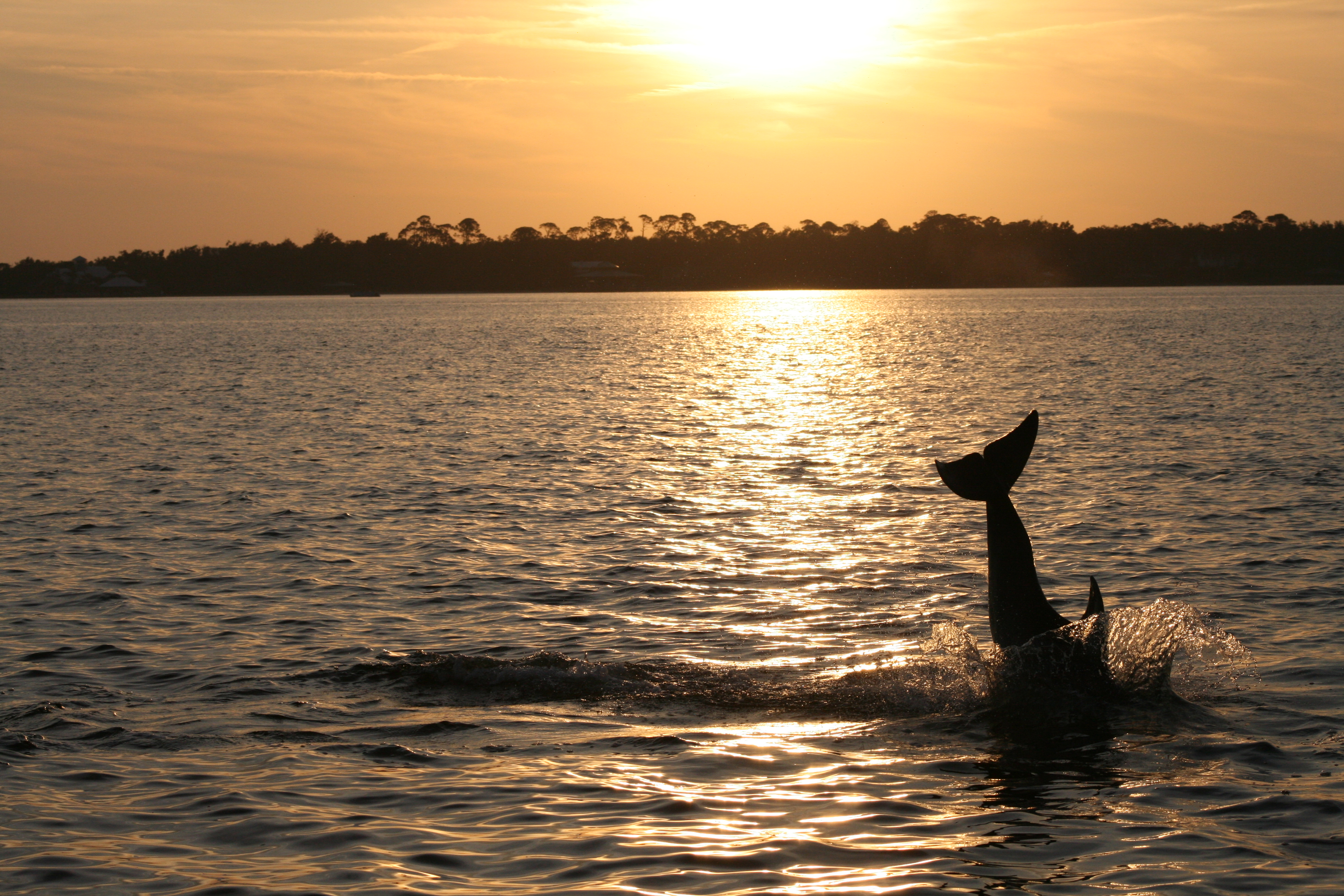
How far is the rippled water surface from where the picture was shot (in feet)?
31.6

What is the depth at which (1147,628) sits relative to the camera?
1395 centimetres

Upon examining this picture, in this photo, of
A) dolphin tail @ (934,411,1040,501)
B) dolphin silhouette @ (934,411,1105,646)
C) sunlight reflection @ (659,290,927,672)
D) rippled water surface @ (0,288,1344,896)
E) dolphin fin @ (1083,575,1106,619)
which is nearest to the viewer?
rippled water surface @ (0,288,1344,896)

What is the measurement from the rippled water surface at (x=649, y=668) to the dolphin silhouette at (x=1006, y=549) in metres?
0.77

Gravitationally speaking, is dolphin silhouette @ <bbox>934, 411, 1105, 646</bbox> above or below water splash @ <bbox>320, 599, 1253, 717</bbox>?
above

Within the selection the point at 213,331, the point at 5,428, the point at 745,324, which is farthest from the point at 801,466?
the point at 745,324

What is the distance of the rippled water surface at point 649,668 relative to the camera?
9.63 m

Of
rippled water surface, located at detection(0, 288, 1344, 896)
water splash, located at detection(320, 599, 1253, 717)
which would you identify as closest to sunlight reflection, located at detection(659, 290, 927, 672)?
rippled water surface, located at detection(0, 288, 1344, 896)

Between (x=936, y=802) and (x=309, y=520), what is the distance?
1746 cm

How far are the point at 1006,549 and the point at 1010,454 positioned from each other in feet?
3.53

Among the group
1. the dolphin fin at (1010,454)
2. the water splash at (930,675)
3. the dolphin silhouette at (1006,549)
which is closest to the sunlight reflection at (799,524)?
the water splash at (930,675)

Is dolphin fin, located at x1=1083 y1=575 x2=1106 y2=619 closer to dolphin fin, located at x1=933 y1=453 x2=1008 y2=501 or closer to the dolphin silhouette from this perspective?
the dolphin silhouette

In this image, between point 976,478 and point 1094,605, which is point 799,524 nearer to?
point 976,478

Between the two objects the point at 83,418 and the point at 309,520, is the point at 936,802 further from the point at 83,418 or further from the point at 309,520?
the point at 83,418

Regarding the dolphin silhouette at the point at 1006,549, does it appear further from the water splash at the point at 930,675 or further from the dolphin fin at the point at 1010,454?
the water splash at the point at 930,675
